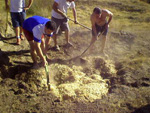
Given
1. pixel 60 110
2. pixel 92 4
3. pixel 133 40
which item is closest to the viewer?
pixel 60 110

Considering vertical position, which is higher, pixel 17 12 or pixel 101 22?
pixel 17 12

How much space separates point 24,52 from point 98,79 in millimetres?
2163

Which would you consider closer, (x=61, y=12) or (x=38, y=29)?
(x=38, y=29)

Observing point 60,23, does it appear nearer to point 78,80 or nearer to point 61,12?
point 61,12

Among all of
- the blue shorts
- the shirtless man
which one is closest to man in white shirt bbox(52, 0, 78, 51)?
the shirtless man

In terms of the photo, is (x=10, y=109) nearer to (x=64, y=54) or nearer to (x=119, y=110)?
(x=119, y=110)

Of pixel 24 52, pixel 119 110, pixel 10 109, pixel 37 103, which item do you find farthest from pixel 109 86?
pixel 24 52

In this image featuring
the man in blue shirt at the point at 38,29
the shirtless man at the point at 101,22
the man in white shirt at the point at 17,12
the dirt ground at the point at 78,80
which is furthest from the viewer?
the man in white shirt at the point at 17,12

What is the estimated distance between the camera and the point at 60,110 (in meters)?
3.21

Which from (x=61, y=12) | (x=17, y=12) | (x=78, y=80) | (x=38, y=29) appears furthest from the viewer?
(x=17, y=12)

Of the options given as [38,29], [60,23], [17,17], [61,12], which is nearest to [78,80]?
[38,29]

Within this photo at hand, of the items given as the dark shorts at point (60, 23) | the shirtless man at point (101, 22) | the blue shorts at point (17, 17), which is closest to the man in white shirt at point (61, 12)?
the dark shorts at point (60, 23)

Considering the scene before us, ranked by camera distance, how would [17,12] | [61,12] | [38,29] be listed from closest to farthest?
1. [38,29]
2. [61,12]
3. [17,12]

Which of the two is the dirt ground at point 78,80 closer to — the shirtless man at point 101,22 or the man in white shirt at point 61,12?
the shirtless man at point 101,22
